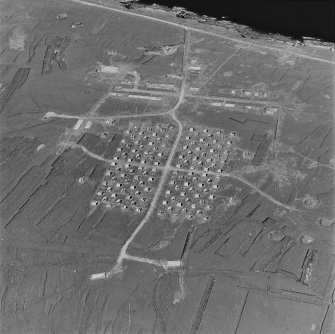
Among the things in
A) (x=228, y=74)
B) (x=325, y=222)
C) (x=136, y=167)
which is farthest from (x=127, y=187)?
(x=228, y=74)

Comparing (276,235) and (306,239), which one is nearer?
(306,239)

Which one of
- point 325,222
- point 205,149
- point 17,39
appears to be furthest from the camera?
point 17,39

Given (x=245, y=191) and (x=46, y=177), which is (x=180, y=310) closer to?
(x=245, y=191)

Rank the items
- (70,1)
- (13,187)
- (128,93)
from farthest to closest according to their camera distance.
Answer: (70,1) → (128,93) → (13,187)

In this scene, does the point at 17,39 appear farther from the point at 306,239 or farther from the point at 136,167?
the point at 306,239

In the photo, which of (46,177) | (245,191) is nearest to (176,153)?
(245,191)

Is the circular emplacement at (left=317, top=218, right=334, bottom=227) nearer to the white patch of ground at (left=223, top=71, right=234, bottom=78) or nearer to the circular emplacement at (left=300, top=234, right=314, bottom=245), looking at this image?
the circular emplacement at (left=300, top=234, right=314, bottom=245)
